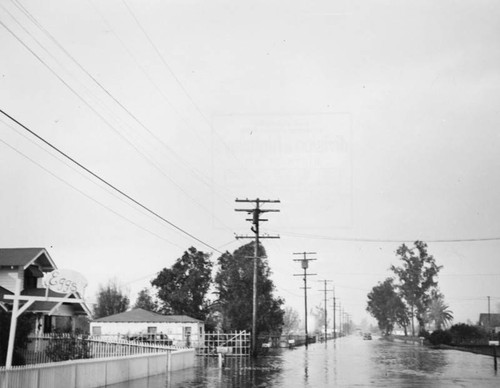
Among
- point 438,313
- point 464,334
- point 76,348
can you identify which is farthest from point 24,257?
point 438,313

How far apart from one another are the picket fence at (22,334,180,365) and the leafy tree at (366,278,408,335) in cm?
8958

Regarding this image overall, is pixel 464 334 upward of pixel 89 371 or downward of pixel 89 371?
downward

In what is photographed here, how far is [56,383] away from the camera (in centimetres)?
1677

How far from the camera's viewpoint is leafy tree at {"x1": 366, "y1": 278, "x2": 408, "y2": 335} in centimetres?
12212

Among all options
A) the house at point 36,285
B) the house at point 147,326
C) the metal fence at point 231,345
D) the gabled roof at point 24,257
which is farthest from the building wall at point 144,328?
the gabled roof at point 24,257

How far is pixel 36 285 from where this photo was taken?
132 ft

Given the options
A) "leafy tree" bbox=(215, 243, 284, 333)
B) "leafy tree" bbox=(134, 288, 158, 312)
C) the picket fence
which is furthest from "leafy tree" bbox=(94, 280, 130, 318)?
the picket fence

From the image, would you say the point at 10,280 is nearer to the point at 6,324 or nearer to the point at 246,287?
the point at 6,324

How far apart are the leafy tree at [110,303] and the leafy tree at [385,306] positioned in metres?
49.0

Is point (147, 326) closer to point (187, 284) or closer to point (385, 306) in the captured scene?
point (187, 284)

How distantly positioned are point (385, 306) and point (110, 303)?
217 ft

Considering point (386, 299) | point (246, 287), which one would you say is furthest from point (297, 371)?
point (386, 299)

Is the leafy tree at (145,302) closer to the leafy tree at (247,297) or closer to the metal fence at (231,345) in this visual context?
the leafy tree at (247,297)

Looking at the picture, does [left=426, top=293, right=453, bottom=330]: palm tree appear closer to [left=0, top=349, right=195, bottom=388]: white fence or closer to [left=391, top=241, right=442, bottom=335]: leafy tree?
[left=391, top=241, right=442, bottom=335]: leafy tree
